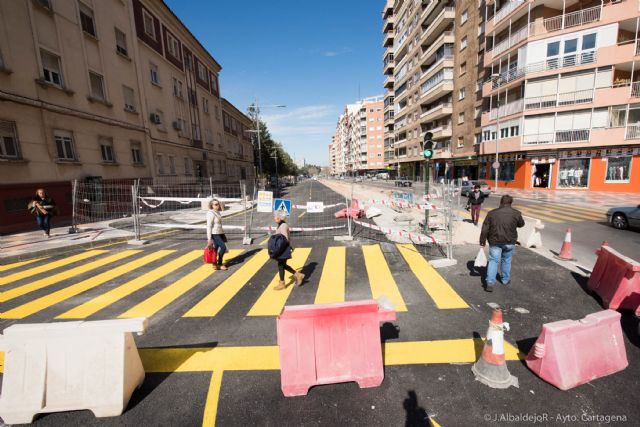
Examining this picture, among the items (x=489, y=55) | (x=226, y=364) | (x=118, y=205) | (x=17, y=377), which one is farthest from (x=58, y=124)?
(x=489, y=55)

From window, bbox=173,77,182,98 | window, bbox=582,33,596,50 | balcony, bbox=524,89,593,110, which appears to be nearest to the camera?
window, bbox=582,33,596,50

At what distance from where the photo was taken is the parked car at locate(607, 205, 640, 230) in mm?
9516

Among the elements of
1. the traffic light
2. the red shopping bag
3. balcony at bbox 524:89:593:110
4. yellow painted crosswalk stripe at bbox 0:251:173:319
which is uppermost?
balcony at bbox 524:89:593:110

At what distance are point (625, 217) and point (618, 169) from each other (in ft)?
63.6

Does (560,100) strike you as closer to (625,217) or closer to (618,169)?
(618,169)

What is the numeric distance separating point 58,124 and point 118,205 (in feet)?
15.1

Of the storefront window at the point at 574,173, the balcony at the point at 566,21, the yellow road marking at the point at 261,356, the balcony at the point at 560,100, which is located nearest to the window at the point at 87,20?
the yellow road marking at the point at 261,356

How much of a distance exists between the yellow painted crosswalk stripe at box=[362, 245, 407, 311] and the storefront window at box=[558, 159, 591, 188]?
89.7 feet

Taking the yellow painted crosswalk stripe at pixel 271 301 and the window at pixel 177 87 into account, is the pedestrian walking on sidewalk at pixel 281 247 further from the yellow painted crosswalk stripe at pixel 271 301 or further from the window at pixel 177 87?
the window at pixel 177 87

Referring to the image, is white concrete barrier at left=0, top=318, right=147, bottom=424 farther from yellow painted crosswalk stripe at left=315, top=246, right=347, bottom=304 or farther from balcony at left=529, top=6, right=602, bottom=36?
balcony at left=529, top=6, right=602, bottom=36

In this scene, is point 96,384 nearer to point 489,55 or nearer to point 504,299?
point 504,299

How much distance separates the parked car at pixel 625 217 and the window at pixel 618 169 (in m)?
18.7

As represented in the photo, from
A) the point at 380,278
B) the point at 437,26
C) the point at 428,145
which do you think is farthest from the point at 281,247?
the point at 437,26

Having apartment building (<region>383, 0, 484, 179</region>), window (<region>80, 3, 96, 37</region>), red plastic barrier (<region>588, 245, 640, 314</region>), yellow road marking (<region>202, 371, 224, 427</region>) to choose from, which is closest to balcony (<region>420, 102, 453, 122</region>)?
apartment building (<region>383, 0, 484, 179</region>)
